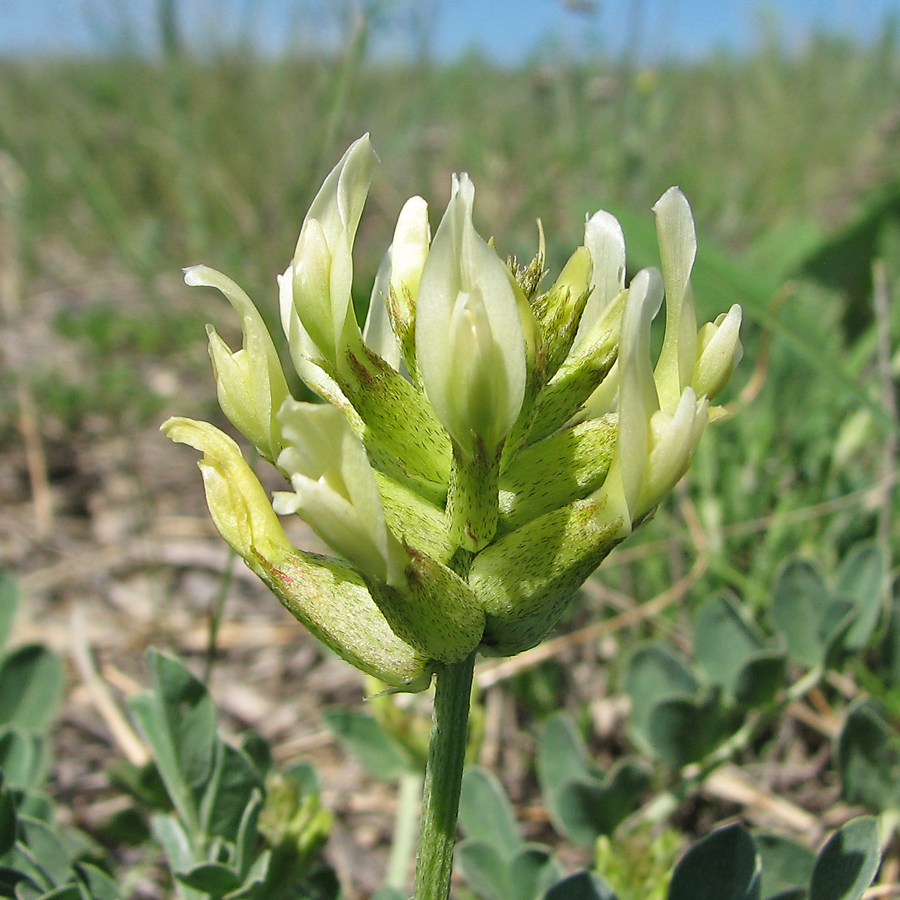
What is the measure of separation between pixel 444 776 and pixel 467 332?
1.30 ft

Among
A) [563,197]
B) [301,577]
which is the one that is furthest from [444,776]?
[563,197]

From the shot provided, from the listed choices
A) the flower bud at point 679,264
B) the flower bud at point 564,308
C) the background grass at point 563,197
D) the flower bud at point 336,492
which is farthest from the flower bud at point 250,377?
the background grass at point 563,197

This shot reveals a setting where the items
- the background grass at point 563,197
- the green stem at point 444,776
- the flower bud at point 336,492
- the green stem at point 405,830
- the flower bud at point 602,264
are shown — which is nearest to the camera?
the flower bud at point 336,492

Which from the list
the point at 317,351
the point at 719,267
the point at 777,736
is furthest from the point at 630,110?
the point at 317,351

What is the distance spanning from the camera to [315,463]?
708 mm

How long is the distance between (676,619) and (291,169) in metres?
3.19

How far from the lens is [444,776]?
80 centimetres

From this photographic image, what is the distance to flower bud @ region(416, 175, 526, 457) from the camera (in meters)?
0.71

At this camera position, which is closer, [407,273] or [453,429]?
[453,429]

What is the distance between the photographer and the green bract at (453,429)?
714 millimetres

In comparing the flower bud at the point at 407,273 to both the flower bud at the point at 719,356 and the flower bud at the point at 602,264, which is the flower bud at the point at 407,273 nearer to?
the flower bud at the point at 602,264

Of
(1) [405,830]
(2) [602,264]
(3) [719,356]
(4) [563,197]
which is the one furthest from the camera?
(4) [563,197]

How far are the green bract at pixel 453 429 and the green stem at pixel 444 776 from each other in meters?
0.03

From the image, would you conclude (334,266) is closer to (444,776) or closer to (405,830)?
(444,776)
